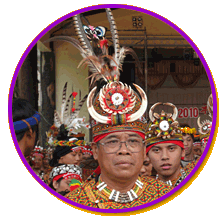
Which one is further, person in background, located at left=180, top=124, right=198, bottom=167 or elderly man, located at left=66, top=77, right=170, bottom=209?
person in background, located at left=180, top=124, right=198, bottom=167

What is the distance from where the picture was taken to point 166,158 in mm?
2834

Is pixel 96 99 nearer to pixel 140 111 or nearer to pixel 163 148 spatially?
pixel 140 111

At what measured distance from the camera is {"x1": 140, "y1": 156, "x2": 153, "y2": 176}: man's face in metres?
2.81

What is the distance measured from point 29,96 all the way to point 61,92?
25 cm

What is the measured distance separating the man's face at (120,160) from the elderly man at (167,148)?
0.43 ft

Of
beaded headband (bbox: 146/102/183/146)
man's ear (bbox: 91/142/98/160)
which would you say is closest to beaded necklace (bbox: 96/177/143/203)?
man's ear (bbox: 91/142/98/160)

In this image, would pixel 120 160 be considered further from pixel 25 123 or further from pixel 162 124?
pixel 25 123

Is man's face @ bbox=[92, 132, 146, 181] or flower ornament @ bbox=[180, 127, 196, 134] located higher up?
flower ornament @ bbox=[180, 127, 196, 134]

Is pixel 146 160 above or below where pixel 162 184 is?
above

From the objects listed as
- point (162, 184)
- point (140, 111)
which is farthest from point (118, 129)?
point (162, 184)

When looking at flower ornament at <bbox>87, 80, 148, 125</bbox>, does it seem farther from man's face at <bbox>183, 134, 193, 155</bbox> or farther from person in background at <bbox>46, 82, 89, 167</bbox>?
man's face at <bbox>183, 134, 193, 155</bbox>

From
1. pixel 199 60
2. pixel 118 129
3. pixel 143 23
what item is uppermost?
pixel 143 23

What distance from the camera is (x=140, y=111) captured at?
2.76 m

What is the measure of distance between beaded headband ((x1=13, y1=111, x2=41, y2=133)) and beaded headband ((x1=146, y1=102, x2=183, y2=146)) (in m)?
0.87
